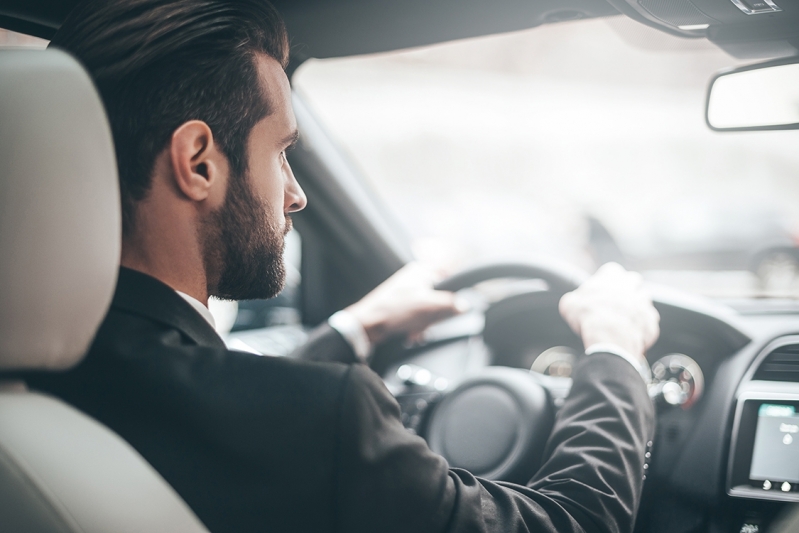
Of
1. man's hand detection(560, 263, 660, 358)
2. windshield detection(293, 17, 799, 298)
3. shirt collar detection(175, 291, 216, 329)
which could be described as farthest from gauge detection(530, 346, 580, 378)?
windshield detection(293, 17, 799, 298)

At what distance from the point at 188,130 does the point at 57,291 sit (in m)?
0.47

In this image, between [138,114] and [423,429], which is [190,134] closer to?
[138,114]

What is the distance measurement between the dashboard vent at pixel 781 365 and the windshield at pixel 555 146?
418 inches

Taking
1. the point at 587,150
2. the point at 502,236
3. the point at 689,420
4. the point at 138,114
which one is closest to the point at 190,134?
the point at 138,114

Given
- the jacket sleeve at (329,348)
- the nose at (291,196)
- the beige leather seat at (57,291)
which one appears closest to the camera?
the beige leather seat at (57,291)

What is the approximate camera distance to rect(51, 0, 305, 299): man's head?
147 centimetres

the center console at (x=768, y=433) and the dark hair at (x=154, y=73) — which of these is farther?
the center console at (x=768, y=433)

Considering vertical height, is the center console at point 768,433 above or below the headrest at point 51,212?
below

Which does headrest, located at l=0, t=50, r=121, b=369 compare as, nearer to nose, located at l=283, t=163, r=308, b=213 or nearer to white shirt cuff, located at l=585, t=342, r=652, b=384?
nose, located at l=283, t=163, r=308, b=213

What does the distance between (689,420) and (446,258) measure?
0.92 meters

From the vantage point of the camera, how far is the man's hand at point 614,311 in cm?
191

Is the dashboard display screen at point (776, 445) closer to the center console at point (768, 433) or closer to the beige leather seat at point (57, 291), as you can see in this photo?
the center console at point (768, 433)

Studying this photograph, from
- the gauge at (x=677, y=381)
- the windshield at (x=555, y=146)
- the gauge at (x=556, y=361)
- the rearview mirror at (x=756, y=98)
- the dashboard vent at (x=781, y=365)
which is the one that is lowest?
the windshield at (x=555, y=146)

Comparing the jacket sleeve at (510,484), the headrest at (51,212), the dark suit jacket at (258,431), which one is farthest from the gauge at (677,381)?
the headrest at (51,212)
